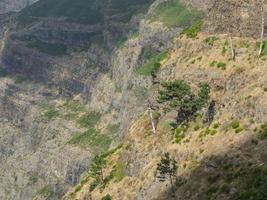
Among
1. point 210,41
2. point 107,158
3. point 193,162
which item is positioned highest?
point 210,41

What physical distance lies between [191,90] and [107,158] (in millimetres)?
49524

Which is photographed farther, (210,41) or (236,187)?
(210,41)

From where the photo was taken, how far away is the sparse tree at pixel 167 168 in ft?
439

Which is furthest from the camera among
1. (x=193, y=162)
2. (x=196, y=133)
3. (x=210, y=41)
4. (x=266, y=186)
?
(x=210, y=41)

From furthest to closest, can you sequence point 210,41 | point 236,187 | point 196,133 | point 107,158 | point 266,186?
point 107,158 → point 210,41 → point 196,133 → point 236,187 → point 266,186

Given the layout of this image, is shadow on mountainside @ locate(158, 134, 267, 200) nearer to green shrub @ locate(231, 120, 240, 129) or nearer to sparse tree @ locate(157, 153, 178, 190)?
sparse tree @ locate(157, 153, 178, 190)

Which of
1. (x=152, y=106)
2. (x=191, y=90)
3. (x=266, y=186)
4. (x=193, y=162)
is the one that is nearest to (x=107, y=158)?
(x=152, y=106)

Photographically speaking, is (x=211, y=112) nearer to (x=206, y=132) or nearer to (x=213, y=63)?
(x=206, y=132)

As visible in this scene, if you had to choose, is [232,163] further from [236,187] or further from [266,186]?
[266,186]

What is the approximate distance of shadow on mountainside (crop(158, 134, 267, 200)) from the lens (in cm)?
10994

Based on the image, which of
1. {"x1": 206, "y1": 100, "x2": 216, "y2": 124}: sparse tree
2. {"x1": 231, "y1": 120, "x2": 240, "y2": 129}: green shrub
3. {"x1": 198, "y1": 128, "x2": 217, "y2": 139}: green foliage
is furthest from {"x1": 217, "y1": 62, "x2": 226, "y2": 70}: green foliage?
{"x1": 231, "y1": 120, "x2": 240, "y2": 129}: green shrub

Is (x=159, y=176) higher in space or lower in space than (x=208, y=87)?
lower

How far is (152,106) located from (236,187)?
58.5 metres

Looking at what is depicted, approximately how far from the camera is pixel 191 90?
152m
